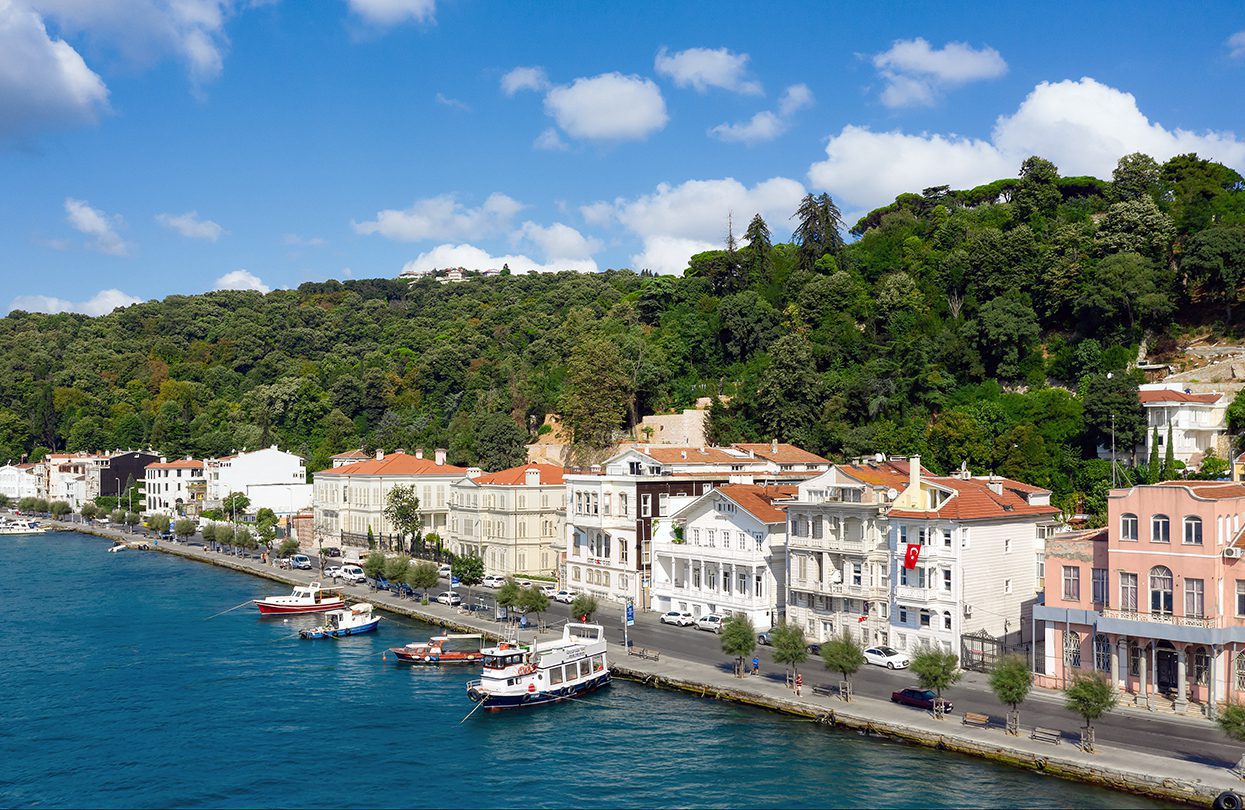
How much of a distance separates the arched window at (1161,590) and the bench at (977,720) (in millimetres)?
6873

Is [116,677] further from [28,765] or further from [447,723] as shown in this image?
[447,723]

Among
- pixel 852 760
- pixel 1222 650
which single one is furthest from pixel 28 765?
pixel 1222 650

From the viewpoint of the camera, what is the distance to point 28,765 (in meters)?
35.2

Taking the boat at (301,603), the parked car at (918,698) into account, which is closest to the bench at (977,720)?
the parked car at (918,698)

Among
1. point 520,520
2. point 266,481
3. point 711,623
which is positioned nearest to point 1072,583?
point 711,623

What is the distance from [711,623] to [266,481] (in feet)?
234

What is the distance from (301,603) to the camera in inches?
2450

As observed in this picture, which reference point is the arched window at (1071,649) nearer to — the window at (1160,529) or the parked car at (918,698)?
the window at (1160,529)

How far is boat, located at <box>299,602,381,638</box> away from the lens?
5522cm

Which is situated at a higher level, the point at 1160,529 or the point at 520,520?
the point at 1160,529

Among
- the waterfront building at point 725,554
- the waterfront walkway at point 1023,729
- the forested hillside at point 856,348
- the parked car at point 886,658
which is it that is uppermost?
the forested hillside at point 856,348

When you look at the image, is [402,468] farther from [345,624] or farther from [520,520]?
[345,624]

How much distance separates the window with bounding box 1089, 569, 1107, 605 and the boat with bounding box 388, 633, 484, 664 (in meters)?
25.4

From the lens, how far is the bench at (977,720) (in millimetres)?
33188
